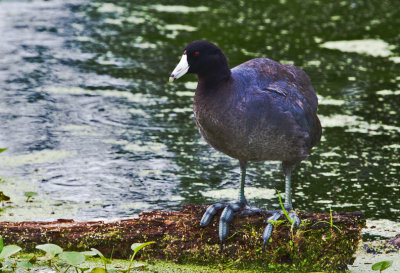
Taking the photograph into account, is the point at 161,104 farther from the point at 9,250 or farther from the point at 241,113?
the point at 9,250

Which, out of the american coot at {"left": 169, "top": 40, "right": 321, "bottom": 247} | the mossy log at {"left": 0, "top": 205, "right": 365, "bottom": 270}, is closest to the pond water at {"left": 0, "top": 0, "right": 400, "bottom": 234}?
the mossy log at {"left": 0, "top": 205, "right": 365, "bottom": 270}

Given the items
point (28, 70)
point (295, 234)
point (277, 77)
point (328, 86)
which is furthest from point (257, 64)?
point (28, 70)

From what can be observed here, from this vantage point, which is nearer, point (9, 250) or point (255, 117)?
point (9, 250)

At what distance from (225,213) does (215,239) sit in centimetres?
17

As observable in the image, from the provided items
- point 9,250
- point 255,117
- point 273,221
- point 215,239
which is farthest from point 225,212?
point 9,250

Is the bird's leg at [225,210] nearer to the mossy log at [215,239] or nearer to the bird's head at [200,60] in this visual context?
the mossy log at [215,239]

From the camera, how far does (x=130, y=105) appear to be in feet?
22.6

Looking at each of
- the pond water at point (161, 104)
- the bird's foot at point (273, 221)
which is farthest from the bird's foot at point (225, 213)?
the pond water at point (161, 104)

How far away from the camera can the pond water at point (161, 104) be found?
510cm

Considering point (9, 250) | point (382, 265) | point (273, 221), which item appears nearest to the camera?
point (9, 250)

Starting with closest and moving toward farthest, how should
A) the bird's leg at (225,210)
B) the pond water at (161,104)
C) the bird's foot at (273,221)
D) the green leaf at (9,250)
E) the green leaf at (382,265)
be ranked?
the green leaf at (9,250) → the green leaf at (382,265) → the bird's foot at (273,221) → the bird's leg at (225,210) → the pond water at (161,104)

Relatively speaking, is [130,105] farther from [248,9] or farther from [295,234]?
[248,9]

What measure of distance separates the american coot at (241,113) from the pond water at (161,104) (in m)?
0.91

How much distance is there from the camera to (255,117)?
153 inches
